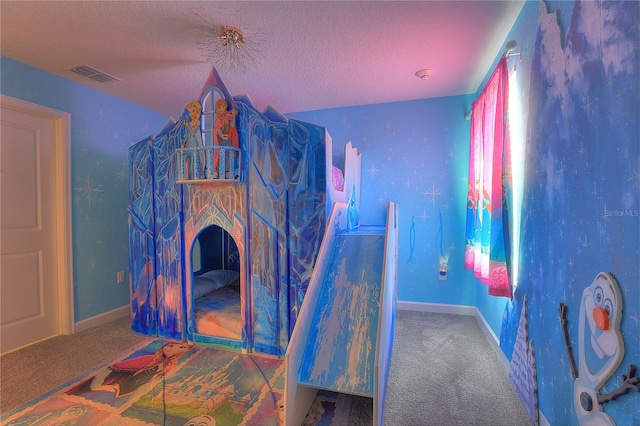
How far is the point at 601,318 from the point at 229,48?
8.73 feet

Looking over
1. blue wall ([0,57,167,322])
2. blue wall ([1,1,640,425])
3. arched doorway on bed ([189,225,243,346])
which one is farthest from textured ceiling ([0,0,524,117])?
arched doorway on bed ([189,225,243,346])

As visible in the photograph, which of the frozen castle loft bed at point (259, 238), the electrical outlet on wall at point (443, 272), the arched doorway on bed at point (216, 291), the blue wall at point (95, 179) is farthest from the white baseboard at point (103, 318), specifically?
the electrical outlet on wall at point (443, 272)

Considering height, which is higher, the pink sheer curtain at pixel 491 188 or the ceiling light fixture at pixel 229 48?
the ceiling light fixture at pixel 229 48

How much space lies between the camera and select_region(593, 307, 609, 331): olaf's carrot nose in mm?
1033

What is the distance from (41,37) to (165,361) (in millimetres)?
2518

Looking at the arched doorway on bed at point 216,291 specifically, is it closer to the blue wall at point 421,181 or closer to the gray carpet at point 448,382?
the gray carpet at point 448,382

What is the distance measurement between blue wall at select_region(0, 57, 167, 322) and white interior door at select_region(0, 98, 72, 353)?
143 millimetres

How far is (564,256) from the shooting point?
1.34 m

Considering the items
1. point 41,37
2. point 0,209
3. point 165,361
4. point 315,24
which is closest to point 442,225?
point 315,24

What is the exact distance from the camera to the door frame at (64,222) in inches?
109

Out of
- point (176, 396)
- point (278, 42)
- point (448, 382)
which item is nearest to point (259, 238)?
point (176, 396)

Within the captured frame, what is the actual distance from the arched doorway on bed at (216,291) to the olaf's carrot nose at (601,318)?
222 centimetres

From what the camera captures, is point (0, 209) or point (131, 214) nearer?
point (0, 209)

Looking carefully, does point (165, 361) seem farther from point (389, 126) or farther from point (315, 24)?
point (389, 126)
